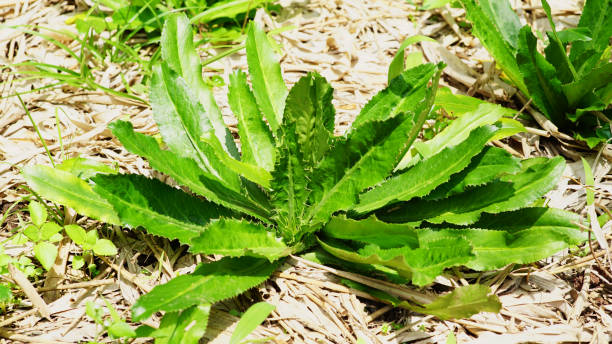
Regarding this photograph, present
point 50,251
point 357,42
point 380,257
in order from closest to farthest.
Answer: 1. point 380,257
2. point 50,251
3. point 357,42

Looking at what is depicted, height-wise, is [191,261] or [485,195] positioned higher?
[485,195]

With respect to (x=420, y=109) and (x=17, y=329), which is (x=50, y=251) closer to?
(x=17, y=329)

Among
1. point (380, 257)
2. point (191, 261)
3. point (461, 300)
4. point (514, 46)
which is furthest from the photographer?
point (514, 46)

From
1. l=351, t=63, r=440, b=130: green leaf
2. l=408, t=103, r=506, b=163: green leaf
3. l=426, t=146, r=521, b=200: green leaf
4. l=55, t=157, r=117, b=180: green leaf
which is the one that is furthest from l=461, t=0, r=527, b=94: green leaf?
l=55, t=157, r=117, b=180: green leaf

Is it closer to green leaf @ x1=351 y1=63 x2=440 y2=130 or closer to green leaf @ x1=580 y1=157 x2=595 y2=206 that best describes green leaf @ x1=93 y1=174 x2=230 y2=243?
green leaf @ x1=351 y1=63 x2=440 y2=130

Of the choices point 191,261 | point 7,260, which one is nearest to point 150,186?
point 191,261

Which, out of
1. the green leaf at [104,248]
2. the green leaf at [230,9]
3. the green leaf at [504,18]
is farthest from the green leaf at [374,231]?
the green leaf at [230,9]
